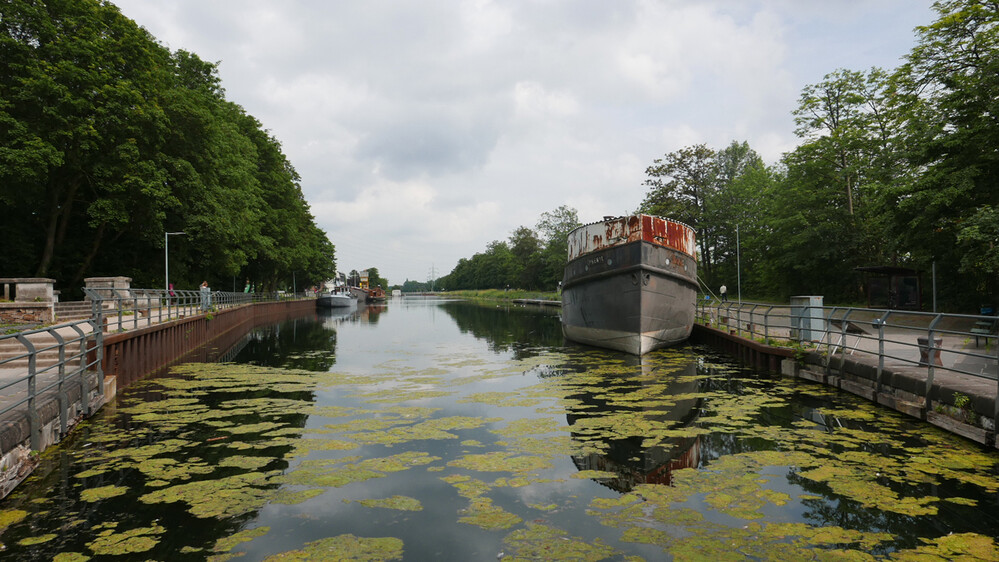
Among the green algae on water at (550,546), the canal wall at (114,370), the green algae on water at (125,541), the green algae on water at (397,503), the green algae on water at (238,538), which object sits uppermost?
the canal wall at (114,370)

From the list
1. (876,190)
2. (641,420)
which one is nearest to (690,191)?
(876,190)

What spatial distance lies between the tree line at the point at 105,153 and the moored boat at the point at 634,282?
63.6 ft

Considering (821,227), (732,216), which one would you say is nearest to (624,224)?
(821,227)

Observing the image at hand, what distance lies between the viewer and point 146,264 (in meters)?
30.8

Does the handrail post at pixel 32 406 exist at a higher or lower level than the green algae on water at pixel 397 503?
higher

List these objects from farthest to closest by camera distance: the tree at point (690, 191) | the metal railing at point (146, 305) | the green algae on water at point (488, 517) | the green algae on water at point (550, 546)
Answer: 1. the tree at point (690, 191)
2. the metal railing at point (146, 305)
3. the green algae on water at point (488, 517)
4. the green algae on water at point (550, 546)

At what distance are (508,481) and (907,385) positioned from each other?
6620 millimetres

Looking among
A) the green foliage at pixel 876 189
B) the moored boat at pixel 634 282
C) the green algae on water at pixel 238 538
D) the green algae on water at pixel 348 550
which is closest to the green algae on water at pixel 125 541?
the green algae on water at pixel 238 538

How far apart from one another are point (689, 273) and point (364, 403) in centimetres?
1195

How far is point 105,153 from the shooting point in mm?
23156

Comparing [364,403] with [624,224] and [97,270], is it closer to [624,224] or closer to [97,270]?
[624,224]

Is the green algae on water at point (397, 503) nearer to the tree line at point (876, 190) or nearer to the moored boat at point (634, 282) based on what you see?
the moored boat at point (634, 282)

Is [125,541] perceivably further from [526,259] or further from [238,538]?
[526,259]

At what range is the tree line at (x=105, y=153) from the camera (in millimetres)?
20672
